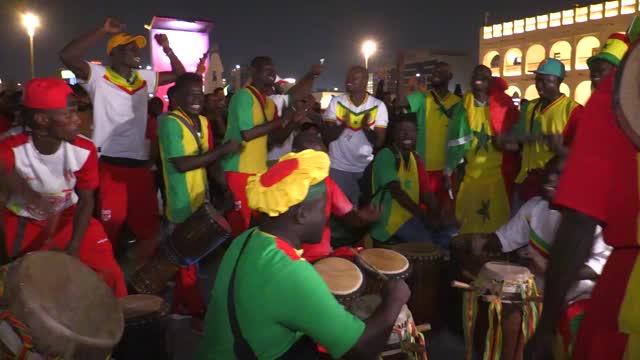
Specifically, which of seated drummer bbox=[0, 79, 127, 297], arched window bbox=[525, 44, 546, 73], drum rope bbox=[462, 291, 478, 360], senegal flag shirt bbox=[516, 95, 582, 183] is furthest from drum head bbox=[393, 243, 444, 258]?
arched window bbox=[525, 44, 546, 73]

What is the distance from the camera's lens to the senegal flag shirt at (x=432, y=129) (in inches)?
255

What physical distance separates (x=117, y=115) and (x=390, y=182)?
2340 mm

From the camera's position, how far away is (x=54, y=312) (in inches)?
99.3

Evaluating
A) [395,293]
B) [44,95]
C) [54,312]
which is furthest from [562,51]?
[54,312]

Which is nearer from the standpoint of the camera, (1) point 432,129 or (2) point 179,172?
(2) point 179,172

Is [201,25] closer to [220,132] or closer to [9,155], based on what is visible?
[220,132]

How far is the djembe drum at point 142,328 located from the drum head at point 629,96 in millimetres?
2494

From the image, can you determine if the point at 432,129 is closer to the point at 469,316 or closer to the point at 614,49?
the point at 614,49

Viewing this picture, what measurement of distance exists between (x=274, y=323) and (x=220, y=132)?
6.44 meters

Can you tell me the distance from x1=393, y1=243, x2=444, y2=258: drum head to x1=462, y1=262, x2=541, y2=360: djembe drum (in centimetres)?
77

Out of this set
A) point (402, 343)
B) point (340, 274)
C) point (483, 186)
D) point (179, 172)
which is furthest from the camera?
point (483, 186)

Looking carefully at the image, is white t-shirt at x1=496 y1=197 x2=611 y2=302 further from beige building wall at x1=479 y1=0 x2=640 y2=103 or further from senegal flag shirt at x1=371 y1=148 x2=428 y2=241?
beige building wall at x1=479 y1=0 x2=640 y2=103

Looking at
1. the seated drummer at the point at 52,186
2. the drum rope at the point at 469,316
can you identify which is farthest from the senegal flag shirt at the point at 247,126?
the drum rope at the point at 469,316

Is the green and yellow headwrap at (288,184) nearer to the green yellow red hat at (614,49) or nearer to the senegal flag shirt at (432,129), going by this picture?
the green yellow red hat at (614,49)
